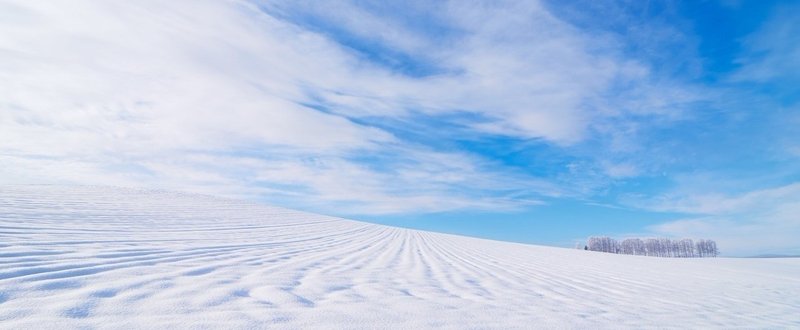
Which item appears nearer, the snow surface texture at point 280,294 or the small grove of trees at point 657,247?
the snow surface texture at point 280,294

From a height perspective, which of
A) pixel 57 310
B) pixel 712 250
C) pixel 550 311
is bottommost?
pixel 57 310

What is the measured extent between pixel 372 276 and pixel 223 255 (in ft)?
5.48

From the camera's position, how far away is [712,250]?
1582 inches

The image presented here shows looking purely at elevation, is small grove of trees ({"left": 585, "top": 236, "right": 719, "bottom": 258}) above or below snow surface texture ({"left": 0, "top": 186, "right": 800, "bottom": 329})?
above

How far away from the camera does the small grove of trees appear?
132 feet

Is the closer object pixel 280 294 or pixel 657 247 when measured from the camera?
pixel 280 294

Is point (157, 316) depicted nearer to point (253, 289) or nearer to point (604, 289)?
point (253, 289)

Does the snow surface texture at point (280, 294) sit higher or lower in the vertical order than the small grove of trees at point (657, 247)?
lower

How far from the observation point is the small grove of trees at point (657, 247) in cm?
4031

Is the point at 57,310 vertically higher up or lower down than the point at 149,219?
lower down

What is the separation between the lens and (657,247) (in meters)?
41.5

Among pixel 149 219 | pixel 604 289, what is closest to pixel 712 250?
pixel 604 289

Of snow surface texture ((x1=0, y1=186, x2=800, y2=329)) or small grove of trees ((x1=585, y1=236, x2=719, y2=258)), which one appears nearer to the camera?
snow surface texture ((x1=0, y1=186, x2=800, y2=329))

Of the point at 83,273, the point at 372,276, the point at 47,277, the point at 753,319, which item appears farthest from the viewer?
the point at 372,276
